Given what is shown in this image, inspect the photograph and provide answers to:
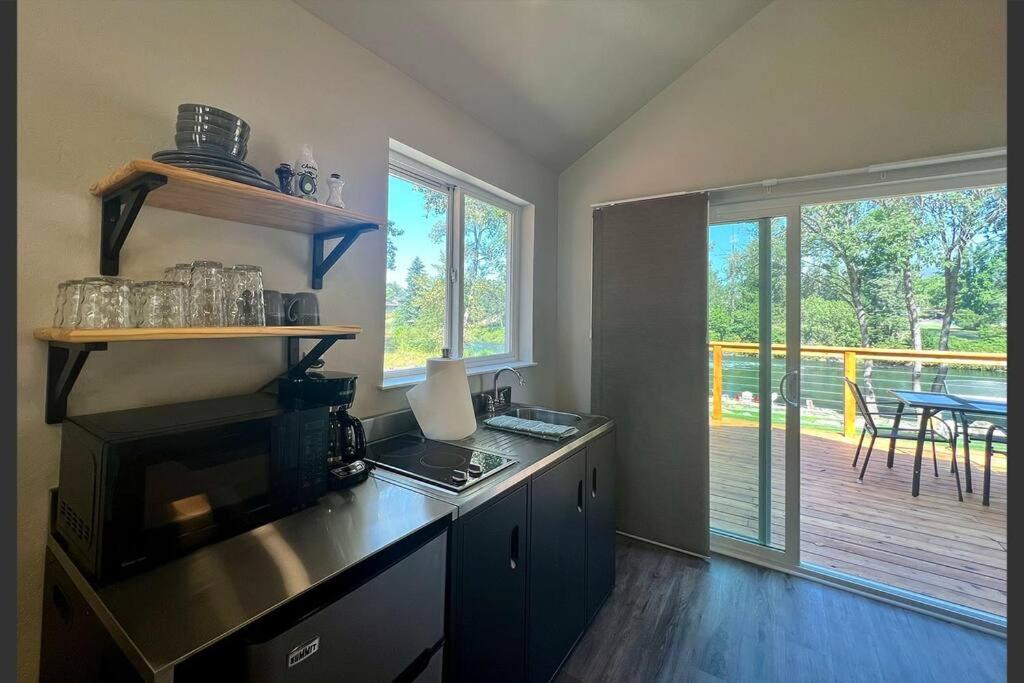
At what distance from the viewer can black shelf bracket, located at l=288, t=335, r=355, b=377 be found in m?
1.34

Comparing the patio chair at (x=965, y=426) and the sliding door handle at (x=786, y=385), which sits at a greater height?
the sliding door handle at (x=786, y=385)

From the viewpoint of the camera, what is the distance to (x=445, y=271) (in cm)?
221

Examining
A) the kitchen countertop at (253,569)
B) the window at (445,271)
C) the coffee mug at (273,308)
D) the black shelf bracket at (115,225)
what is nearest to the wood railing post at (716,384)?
the window at (445,271)

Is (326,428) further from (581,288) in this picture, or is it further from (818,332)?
(818,332)

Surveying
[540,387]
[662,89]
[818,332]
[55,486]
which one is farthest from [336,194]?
[818,332]

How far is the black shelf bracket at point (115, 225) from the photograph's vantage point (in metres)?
0.99

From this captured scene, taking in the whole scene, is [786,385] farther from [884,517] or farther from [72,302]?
[72,302]

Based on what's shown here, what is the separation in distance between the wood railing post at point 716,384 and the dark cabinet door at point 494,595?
155 centimetres

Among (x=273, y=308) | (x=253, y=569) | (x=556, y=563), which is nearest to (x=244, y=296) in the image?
(x=273, y=308)

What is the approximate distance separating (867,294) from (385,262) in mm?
2557

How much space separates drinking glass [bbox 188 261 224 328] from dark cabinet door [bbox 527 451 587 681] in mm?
1066

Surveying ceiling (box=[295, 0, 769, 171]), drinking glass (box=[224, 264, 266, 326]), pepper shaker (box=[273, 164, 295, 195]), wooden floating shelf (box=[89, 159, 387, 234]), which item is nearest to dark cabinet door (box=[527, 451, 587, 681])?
drinking glass (box=[224, 264, 266, 326])

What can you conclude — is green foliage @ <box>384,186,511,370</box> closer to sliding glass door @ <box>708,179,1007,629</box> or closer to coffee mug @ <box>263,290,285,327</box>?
coffee mug @ <box>263,290,285,327</box>

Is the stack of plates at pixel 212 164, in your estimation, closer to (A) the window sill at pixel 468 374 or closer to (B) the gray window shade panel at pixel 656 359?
(A) the window sill at pixel 468 374
